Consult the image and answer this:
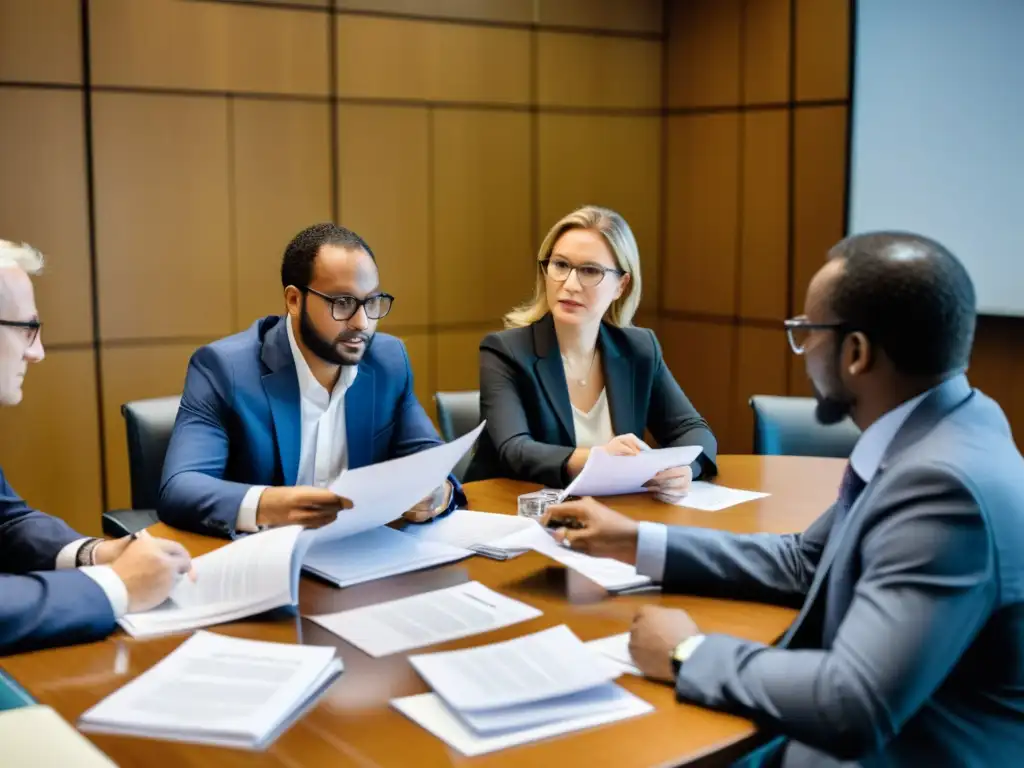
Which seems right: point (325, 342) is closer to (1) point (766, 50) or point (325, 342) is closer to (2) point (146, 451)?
(2) point (146, 451)

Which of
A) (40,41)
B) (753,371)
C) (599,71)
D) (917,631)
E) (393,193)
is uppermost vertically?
(599,71)

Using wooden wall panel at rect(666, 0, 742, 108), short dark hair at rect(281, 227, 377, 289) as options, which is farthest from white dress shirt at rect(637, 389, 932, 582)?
wooden wall panel at rect(666, 0, 742, 108)

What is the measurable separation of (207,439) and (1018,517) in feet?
5.98

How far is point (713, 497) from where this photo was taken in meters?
2.84

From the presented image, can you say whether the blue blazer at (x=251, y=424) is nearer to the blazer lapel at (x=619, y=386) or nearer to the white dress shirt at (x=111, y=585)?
the white dress shirt at (x=111, y=585)

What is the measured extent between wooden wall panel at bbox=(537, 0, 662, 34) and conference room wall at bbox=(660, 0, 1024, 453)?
0.44 ft

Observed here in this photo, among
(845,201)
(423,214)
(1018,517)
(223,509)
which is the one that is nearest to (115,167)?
(423,214)

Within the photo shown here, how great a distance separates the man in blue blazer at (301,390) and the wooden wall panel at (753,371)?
3550 millimetres

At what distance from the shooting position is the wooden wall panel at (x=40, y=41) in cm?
477

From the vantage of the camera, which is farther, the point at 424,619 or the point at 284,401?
the point at 284,401

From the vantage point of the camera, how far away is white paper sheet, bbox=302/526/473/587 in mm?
2150

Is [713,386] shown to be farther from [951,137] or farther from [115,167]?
[115,167]

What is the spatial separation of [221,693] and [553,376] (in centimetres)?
187

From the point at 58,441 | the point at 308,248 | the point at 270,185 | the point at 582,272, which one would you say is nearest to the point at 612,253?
the point at 582,272
